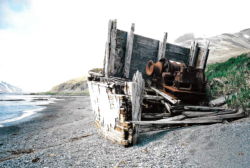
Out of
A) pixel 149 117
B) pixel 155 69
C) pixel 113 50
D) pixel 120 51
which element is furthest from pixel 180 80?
pixel 113 50

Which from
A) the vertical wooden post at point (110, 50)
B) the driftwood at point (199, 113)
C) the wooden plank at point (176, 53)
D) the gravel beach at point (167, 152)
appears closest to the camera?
the gravel beach at point (167, 152)

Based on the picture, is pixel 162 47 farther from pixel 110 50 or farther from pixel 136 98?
pixel 136 98

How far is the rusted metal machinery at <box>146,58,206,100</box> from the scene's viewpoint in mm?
4798

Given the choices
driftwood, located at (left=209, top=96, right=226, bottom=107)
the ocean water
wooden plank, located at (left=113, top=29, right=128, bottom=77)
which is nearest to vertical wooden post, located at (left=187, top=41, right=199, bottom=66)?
driftwood, located at (left=209, top=96, right=226, bottom=107)

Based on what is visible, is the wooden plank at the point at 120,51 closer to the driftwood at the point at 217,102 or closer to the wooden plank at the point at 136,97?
the wooden plank at the point at 136,97

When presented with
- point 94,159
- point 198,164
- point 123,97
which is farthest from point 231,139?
point 94,159

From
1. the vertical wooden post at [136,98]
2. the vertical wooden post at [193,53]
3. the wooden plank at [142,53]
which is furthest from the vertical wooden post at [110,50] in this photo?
the vertical wooden post at [193,53]

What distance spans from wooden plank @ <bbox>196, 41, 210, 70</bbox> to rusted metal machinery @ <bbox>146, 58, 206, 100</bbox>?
1.51m

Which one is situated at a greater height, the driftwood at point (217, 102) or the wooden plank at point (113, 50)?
the wooden plank at point (113, 50)

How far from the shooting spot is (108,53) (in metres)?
5.10

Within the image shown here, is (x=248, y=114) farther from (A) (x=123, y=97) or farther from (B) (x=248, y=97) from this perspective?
(A) (x=123, y=97)

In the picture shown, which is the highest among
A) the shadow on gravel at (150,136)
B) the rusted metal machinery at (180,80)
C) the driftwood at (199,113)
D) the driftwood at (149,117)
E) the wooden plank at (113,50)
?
the wooden plank at (113,50)

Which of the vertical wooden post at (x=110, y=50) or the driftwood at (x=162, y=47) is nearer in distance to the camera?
the vertical wooden post at (x=110, y=50)

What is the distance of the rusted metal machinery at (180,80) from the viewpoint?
480 cm
